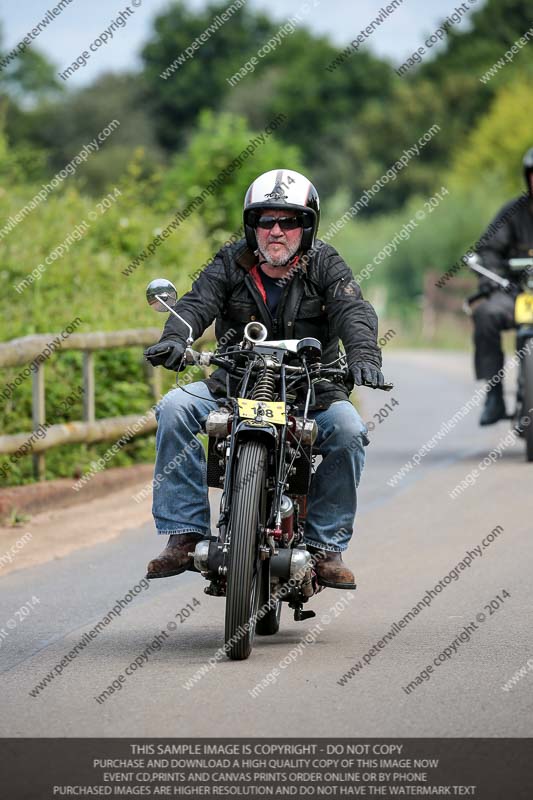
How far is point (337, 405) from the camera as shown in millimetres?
7074

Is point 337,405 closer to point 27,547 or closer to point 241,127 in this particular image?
point 27,547

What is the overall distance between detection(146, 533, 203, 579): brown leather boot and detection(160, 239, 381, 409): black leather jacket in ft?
2.06

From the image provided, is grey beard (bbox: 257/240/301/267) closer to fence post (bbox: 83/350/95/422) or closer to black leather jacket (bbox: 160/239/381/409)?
black leather jacket (bbox: 160/239/381/409)

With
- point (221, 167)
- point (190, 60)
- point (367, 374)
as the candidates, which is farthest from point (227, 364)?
point (190, 60)

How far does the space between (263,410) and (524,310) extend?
22.6 feet

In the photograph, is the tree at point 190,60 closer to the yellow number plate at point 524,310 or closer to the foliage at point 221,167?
the foliage at point 221,167

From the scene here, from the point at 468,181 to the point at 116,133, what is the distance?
2514 cm

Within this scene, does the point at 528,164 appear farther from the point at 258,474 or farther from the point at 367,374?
the point at 258,474

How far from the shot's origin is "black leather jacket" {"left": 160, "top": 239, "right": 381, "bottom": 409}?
7090 mm

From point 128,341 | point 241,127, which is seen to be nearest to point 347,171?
point 241,127
